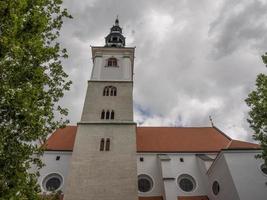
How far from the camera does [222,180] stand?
1571 cm

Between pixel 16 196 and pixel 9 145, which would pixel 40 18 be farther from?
pixel 16 196

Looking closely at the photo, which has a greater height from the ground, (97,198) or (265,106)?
(265,106)

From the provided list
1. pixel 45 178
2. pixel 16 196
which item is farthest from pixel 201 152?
pixel 16 196

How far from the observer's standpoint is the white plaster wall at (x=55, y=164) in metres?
18.2

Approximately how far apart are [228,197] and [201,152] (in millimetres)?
6374

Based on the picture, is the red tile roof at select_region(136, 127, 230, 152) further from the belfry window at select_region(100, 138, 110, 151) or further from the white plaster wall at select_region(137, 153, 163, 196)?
the belfry window at select_region(100, 138, 110, 151)

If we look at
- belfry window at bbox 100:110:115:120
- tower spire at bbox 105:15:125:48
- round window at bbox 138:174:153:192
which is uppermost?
tower spire at bbox 105:15:125:48

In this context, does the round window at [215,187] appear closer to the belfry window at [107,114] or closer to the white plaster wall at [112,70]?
the belfry window at [107,114]

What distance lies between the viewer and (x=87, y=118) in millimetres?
18688

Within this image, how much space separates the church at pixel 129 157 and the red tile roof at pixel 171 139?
9cm

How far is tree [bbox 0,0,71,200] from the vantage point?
19.5ft

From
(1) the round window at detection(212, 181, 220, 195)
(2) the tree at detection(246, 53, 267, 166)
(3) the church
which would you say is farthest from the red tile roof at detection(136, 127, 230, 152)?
(2) the tree at detection(246, 53, 267, 166)

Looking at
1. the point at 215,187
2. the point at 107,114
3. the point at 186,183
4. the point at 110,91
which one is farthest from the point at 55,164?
the point at 215,187

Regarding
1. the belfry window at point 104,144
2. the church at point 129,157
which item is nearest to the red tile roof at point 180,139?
the church at point 129,157
